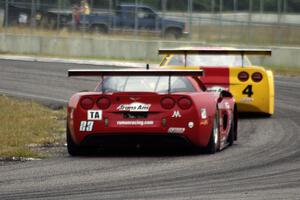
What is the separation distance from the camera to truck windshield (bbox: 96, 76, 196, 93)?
42.2ft

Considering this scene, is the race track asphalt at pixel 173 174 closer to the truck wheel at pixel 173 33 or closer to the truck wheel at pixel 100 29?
the truck wheel at pixel 173 33

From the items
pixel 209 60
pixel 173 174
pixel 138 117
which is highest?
pixel 209 60

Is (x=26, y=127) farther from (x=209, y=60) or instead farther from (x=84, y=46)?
(x=84, y=46)

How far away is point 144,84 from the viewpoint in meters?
13.0

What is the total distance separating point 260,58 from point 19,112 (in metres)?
16.8

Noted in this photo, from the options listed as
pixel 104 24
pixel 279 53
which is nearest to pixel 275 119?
pixel 279 53

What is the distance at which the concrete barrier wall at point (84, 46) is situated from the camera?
1458 inches

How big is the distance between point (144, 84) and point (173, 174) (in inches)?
99.6

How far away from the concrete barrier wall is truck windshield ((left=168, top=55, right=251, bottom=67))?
1703 centimetres

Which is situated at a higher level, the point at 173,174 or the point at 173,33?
the point at 173,174

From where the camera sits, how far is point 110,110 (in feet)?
40.7

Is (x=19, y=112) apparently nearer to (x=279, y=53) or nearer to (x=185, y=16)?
(x=279, y=53)

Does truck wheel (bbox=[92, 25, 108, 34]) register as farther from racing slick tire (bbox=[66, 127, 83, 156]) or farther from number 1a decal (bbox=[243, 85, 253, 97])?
racing slick tire (bbox=[66, 127, 83, 156])

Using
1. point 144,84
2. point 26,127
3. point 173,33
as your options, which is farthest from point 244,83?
point 173,33
